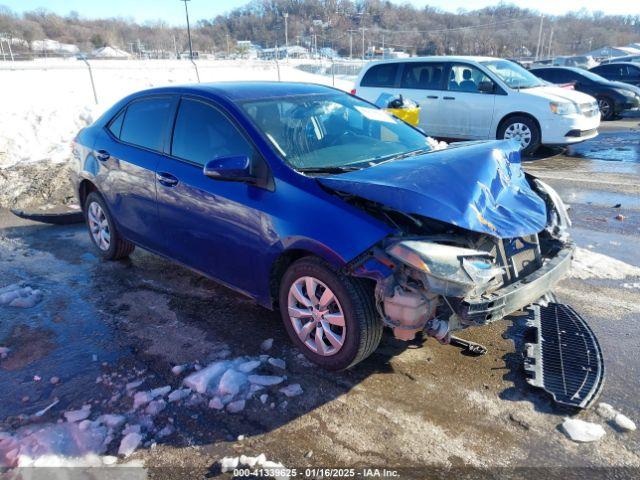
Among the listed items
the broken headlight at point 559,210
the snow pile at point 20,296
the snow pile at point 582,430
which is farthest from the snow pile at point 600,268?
the snow pile at point 20,296

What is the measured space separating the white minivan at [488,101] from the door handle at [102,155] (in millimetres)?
7218

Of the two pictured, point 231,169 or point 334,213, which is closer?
point 334,213

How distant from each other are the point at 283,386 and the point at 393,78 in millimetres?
9262

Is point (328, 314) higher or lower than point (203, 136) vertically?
lower

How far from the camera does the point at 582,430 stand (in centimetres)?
268

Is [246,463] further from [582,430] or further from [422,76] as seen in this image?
[422,76]

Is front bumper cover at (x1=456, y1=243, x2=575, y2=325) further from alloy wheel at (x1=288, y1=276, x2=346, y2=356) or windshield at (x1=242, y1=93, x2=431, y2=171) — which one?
windshield at (x1=242, y1=93, x2=431, y2=171)

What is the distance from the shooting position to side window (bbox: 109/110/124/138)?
15.7 feet

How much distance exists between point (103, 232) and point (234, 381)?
2840 millimetres

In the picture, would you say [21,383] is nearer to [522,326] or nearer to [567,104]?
[522,326]

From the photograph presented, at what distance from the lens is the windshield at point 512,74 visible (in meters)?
10.1

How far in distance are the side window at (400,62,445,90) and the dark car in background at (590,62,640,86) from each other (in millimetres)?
13286

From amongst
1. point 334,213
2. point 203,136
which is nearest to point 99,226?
point 203,136

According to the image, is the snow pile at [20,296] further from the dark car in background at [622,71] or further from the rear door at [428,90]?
the dark car in background at [622,71]
